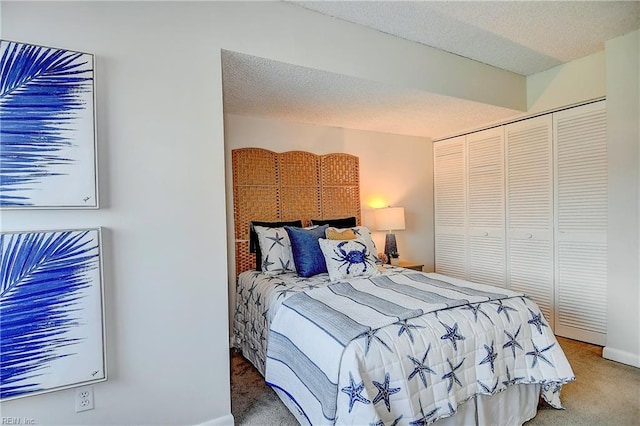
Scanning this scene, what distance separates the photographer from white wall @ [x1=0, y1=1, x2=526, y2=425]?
1.61m

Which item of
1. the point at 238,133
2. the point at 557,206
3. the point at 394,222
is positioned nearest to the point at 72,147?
the point at 238,133

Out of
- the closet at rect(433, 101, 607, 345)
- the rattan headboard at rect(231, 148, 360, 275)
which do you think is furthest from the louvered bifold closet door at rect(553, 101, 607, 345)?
the rattan headboard at rect(231, 148, 360, 275)

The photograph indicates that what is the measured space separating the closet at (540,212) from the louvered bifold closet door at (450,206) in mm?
12

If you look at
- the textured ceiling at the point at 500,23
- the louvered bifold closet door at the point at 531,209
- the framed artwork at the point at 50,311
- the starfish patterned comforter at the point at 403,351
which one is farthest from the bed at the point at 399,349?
the textured ceiling at the point at 500,23

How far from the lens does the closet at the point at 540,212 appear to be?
9.64 feet

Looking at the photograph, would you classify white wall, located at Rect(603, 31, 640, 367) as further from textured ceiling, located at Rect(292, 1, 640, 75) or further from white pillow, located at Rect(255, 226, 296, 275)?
white pillow, located at Rect(255, 226, 296, 275)

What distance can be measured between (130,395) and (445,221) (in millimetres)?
3662

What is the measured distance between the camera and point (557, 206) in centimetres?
317

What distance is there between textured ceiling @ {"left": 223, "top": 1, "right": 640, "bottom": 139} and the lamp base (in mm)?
1250

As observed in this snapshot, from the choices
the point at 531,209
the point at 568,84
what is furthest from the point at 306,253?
the point at 568,84

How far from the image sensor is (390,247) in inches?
147

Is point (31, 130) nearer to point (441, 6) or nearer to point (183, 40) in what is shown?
point (183, 40)

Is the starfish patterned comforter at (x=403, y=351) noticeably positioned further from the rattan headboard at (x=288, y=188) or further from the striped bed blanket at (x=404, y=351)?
the rattan headboard at (x=288, y=188)

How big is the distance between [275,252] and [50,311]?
1.62 m
